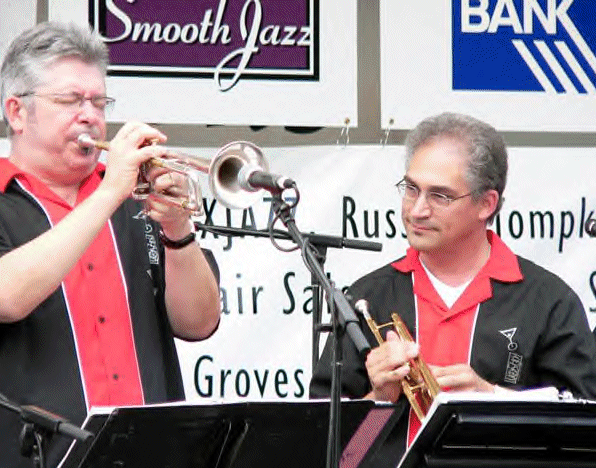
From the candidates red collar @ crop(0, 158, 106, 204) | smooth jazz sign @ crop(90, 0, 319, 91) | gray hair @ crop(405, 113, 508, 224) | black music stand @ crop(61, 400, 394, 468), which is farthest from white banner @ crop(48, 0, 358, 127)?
black music stand @ crop(61, 400, 394, 468)

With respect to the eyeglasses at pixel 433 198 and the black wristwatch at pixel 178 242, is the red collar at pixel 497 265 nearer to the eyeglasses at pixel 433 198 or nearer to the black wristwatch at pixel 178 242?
the eyeglasses at pixel 433 198

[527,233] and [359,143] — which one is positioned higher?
[359,143]

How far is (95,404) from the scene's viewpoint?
4.00 metres

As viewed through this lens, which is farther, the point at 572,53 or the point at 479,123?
the point at 572,53

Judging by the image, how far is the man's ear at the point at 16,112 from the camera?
13.7 feet

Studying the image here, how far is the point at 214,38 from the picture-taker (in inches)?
225

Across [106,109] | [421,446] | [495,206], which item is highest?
[106,109]

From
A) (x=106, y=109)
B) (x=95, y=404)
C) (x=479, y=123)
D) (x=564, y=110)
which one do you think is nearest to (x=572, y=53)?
(x=564, y=110)

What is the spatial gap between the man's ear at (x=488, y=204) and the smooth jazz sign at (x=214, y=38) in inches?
51.4

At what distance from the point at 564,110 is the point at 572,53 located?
24 cm

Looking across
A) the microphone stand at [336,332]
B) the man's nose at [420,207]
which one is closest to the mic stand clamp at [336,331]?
the microphone stand at [336,332]

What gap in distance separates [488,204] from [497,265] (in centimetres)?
21

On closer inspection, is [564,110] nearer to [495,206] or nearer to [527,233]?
[527,233]

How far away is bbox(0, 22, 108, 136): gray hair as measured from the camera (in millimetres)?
4156
